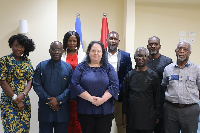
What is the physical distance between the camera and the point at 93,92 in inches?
93.5

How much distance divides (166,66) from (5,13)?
2742mm

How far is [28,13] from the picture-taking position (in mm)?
3715

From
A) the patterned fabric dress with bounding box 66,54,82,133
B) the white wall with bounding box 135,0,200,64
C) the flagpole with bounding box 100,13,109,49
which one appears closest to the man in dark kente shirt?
the patterned fabric dress with bounding box 66,54,82,133

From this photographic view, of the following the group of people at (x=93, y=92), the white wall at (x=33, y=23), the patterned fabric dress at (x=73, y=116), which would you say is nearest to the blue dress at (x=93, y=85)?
the group of people at (x=93, y=92)

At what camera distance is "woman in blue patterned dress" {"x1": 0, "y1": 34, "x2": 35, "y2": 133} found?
245 cm

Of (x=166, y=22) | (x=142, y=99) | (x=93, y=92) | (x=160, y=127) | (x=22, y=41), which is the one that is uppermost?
(x=166, y=22)

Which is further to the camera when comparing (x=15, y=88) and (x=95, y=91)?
(x=15, y=88)

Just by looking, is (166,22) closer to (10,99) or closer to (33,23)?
(33,23)

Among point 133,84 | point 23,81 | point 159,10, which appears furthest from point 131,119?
point 159,10

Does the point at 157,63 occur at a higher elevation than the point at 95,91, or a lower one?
higher

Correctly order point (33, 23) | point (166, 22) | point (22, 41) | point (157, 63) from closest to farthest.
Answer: point (22, 41)
point (157, 63)
point (33, 23)
point (166, 22)

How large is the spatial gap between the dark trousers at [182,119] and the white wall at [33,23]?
2.22 meters

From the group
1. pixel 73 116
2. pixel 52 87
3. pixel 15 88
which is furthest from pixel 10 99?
pixel 73 116

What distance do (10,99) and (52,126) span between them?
59 centimetres
